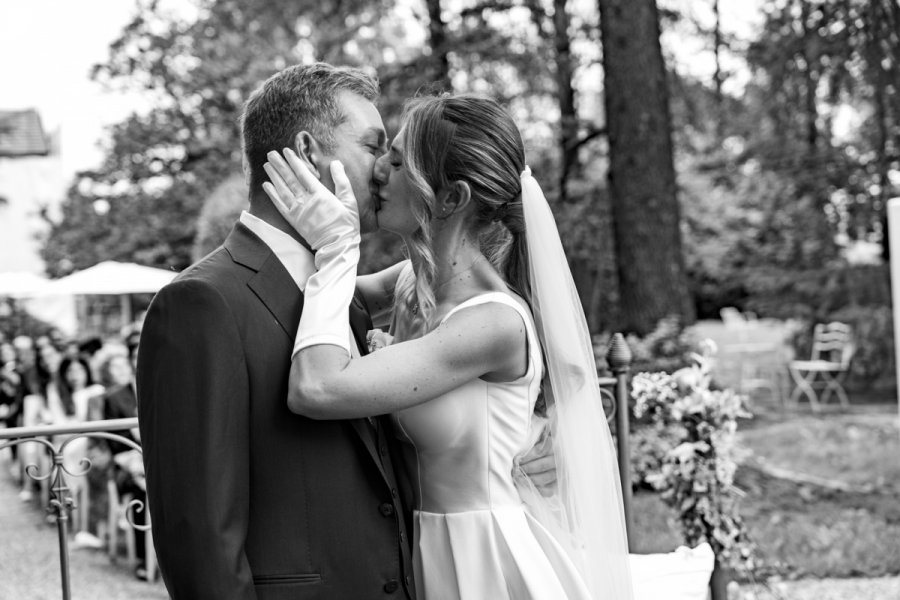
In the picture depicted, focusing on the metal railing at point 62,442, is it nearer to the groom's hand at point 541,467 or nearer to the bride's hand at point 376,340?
the bride's hand at point 376,340

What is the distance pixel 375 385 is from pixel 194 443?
40 centimetres

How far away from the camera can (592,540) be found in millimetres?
2641

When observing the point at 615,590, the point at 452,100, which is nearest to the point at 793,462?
the point at 615,590

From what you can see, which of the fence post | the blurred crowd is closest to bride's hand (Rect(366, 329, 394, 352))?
the fence post

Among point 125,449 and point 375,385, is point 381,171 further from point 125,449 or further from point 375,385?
point 125,449

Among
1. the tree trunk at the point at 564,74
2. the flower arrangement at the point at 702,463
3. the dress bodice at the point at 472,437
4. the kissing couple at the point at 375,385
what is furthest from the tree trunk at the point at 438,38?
the dress bodice at the point at 472,437

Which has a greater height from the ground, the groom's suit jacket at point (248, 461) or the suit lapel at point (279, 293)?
the suit lapel at point (279, 293)

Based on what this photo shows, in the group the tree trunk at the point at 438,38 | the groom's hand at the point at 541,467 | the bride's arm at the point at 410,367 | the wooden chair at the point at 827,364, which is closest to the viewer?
the bride's arm at the point at 410,367

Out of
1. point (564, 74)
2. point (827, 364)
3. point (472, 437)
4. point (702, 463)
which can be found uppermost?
point (564, 74)

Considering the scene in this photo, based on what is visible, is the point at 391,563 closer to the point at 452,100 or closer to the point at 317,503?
the point at 317,503

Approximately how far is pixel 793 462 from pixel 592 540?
8795mm

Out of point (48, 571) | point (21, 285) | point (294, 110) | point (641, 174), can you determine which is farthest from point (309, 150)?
point (21, 285)

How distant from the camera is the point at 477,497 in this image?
2459 millimetres

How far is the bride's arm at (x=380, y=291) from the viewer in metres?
2.98
